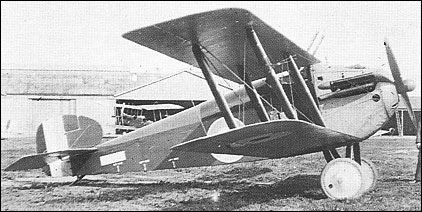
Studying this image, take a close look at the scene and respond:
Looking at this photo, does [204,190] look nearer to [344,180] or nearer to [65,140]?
[344,180]

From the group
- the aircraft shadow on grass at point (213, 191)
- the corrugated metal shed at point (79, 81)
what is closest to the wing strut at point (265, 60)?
the aircraft shadow on grass at point (213, 191)

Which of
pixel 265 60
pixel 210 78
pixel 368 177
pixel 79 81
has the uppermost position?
pixel 79 81

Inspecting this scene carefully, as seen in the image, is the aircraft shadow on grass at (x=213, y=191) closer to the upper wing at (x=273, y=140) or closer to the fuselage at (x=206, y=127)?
the fuselage at (x=206, y=127)

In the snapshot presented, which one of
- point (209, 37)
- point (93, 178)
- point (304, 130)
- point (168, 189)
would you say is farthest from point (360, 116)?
point (93, 178)

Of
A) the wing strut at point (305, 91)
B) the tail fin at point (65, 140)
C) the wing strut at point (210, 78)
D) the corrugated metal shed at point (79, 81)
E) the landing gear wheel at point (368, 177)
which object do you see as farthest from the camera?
the corrugated metal shed at point (79, 81)

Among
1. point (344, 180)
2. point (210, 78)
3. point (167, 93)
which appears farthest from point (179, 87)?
point (344, 180)

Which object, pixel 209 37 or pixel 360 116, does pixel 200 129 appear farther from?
pixel 360 116

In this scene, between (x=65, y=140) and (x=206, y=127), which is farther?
(x=65, y=140)
